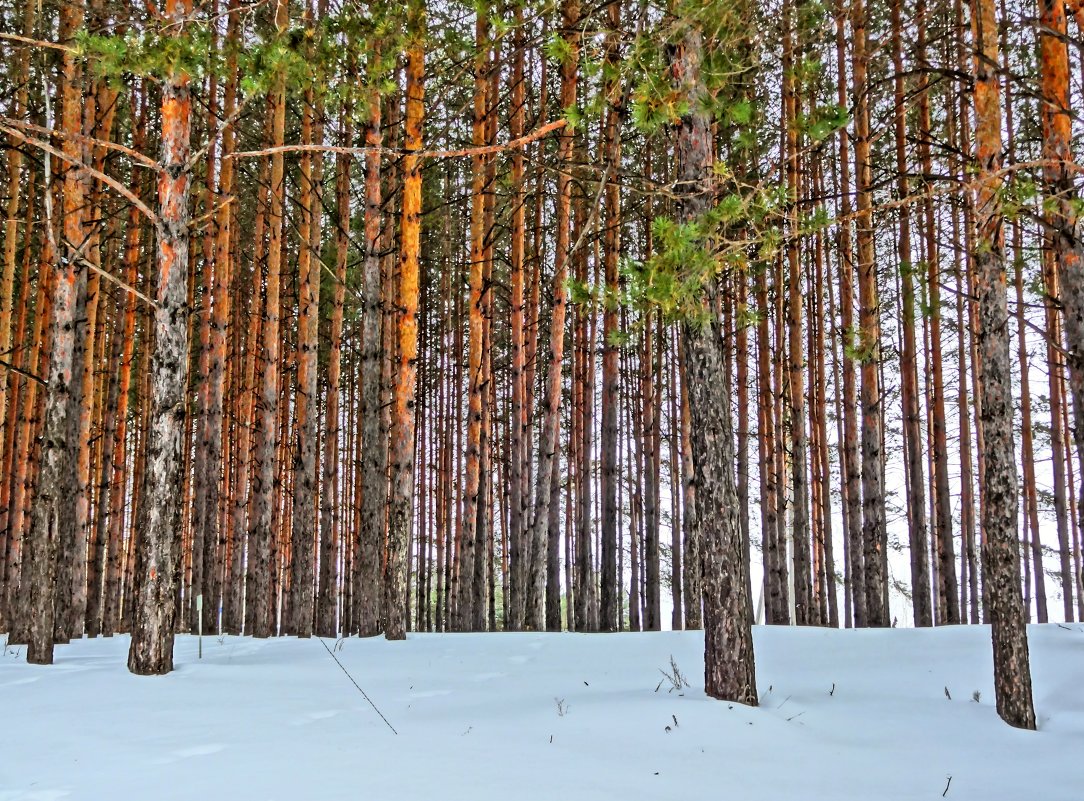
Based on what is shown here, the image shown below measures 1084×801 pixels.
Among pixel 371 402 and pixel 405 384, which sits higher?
pixel 405 384

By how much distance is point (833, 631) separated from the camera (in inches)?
299

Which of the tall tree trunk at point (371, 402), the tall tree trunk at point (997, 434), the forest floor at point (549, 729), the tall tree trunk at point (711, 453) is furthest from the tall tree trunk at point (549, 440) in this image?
the tall tree trunk at point (997, 434)

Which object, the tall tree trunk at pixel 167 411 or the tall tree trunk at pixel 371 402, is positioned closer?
the tall tree trunk at pixel 167 411

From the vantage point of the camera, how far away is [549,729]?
4098mm

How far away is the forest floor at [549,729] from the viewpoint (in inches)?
125

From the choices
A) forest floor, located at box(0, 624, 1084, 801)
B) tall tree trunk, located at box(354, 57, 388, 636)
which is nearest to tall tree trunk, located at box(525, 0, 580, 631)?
tall tree trunk, located at box(354, 57, 388, 636)

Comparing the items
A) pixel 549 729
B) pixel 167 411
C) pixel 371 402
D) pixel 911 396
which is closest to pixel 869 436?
pixel 911 396

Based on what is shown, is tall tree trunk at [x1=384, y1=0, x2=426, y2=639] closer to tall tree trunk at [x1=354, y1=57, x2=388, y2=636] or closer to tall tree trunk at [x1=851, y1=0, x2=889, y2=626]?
tall tree trunk at [x1=354, y1=57, x2=388, y2=636]

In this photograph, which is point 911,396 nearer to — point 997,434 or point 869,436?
point 869,436

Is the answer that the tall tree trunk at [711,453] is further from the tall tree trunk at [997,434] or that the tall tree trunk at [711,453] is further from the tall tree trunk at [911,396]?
the tall tree trunk at [911,396]

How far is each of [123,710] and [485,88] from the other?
9.28 meters

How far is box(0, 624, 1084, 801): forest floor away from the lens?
3186mm

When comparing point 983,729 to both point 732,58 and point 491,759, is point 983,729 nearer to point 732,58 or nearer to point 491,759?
point 491,759

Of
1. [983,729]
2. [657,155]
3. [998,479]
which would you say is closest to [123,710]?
[983,729]
